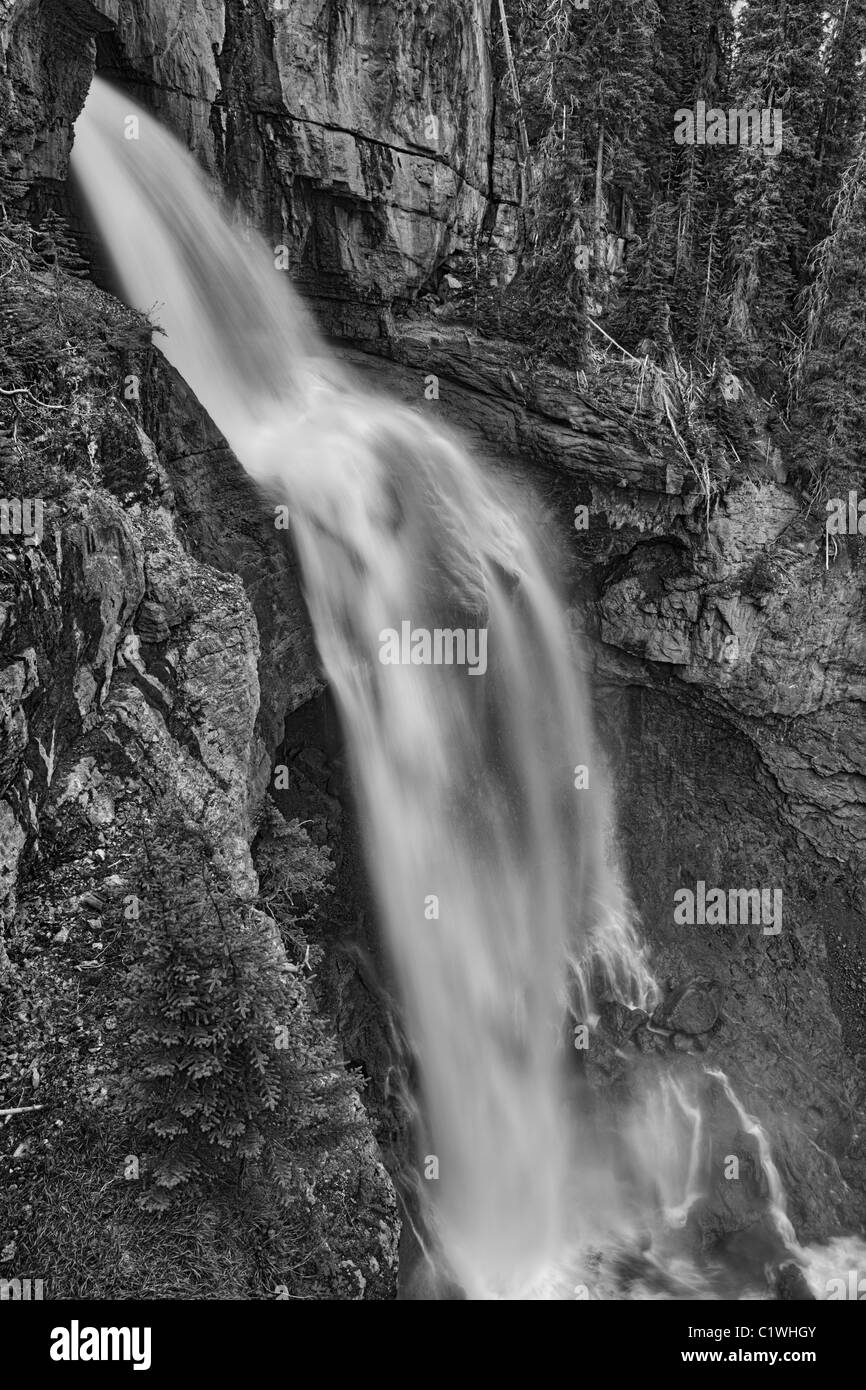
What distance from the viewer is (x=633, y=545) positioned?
17.4 m

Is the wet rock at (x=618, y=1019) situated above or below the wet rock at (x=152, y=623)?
below

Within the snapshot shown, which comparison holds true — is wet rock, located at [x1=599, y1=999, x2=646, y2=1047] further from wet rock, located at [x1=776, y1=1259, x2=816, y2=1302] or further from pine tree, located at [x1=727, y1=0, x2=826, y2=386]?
pine tree, located at [x1=727, y1=0, x2=826, y2=386]

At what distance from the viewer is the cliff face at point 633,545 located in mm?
15336

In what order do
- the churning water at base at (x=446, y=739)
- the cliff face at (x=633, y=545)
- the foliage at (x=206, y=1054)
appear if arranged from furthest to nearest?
the cliff face at (x=633, y=545)
the churning water at base at (x=446, y=739)
the foliage at (x=206, y=1054)

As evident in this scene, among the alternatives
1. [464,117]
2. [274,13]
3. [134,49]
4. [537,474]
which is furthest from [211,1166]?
[464,117]

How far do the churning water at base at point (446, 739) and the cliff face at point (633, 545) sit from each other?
92 centimetres

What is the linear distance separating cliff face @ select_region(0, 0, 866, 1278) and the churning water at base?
36.2 inches

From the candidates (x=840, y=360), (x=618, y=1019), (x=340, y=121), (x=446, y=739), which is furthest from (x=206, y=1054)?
(x=840, y=360)

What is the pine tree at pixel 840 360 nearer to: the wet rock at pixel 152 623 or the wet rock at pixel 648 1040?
the wet rock at pixel 648 1040

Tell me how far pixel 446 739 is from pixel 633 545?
228 inches

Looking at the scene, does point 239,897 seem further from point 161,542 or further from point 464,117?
point 464,117

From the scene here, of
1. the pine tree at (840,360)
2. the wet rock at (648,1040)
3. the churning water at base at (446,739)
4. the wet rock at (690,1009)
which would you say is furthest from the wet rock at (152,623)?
the pine tree at (840,360)

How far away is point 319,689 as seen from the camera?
12766 mm

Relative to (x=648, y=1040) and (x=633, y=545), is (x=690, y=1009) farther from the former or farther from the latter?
(x=633, y=545)
